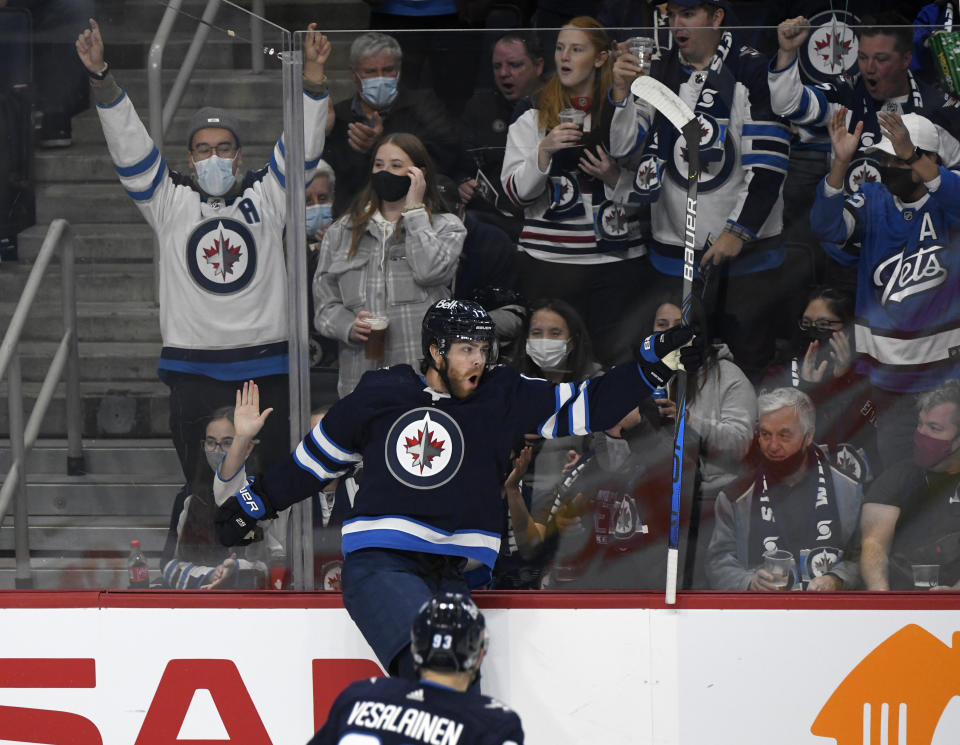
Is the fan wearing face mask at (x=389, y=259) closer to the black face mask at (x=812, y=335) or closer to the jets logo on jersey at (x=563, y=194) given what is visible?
the jets logo on jersey at (x=563, y=194)

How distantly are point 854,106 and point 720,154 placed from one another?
36cm

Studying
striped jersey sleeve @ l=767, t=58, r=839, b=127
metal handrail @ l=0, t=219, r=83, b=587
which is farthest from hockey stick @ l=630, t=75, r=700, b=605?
metal handrail @ l=0, t=219, r=83, b=587

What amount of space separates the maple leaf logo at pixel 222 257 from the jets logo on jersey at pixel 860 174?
165 cm

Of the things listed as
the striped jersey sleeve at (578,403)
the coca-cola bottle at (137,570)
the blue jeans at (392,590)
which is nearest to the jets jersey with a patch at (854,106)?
the striped jersey sleeve at (578,403)

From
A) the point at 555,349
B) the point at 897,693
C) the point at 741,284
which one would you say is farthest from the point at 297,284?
the point at 897,693

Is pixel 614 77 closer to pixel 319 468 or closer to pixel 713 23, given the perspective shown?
pixel 713 23

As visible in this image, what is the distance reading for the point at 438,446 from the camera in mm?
3264

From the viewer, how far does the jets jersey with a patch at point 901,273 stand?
134 inches

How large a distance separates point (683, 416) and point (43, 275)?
1.76 meters

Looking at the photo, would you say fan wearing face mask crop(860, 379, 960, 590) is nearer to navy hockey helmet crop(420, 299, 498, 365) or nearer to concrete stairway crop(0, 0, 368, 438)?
navy hockey helmet crop(420, 299, 498, 365)

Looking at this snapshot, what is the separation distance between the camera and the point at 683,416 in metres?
3.36

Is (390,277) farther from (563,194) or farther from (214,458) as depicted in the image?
(214,458)

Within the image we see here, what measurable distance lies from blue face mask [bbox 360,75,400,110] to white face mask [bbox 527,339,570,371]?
2.45ft

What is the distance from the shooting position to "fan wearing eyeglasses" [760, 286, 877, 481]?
343 centimetres
